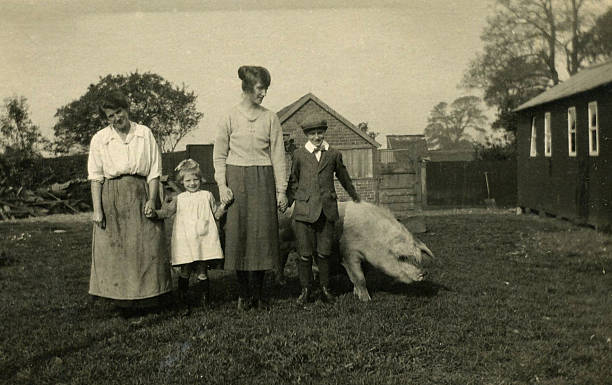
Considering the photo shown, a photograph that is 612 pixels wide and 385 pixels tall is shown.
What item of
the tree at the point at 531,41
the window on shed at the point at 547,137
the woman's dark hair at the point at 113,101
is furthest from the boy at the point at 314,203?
the window on shed at the point at 547,137

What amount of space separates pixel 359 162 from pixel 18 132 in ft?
39.5

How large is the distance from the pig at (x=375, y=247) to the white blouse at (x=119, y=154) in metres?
1.73

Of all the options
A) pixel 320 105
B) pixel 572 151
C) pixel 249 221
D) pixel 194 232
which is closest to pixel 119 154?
pixel 194 232

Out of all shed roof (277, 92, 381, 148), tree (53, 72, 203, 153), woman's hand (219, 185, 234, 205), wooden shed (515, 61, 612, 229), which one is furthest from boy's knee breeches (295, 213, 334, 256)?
tree (53, 72, 203, 153)

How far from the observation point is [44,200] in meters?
20.8

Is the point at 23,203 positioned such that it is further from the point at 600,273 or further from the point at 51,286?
the point at 600,273

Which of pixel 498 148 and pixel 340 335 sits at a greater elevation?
pixel 498 148

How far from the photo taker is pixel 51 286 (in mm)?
6879

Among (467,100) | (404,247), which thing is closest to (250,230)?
(404,247)

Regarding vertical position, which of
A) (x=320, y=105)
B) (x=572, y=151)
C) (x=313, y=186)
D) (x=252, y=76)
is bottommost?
(x=313, y=186)

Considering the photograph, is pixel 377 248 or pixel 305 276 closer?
pixel 305 276

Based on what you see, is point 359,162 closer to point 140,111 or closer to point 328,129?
point 328,129

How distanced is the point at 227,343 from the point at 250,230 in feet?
3.92

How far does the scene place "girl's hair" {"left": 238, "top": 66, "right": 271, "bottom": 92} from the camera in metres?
5.21
